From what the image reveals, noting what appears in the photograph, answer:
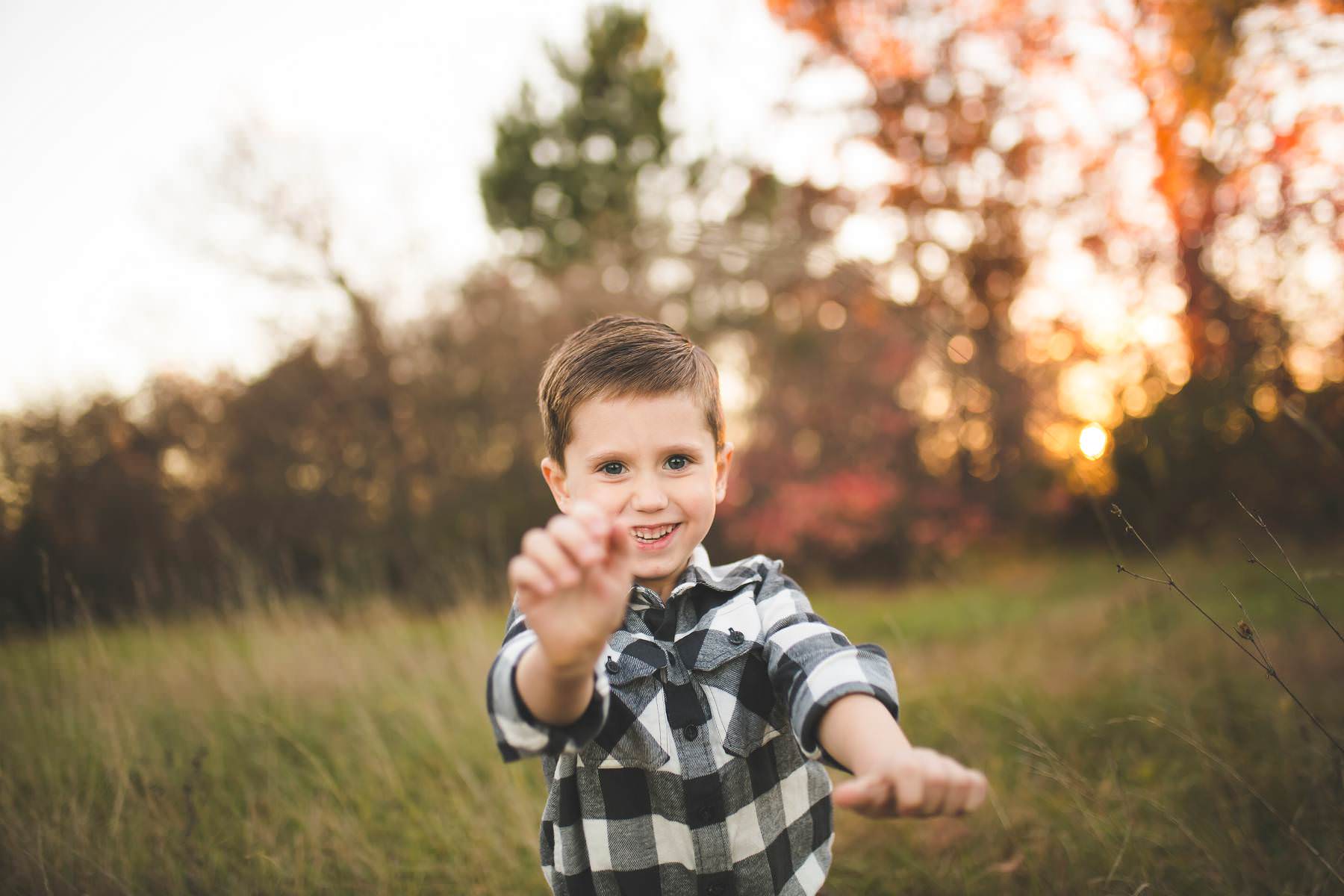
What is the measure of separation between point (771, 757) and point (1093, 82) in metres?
8.79

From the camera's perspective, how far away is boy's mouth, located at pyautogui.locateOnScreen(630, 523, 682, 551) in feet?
4.75

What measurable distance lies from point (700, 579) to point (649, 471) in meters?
0.27

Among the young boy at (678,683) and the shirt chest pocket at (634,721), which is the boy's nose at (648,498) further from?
the shirt chest pocket at (634,721)

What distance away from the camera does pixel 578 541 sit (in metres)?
1.00

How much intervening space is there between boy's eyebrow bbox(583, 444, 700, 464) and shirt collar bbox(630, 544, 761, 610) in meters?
0.23

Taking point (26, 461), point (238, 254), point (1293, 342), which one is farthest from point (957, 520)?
point (238, 254)

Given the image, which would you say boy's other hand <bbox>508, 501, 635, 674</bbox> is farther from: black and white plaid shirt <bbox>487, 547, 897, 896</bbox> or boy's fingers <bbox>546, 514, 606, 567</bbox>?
black and white plaid shirt <bbox>487, 547, 897, 896</bbox>

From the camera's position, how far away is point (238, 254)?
1169 centimetres

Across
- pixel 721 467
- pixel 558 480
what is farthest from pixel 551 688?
pixel 721 467

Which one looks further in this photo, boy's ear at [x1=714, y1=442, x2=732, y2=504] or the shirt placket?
boy's ear at [x1=714, y1=442, x2=732, y2=504]

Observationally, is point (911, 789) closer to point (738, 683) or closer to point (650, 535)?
point (738, 683)

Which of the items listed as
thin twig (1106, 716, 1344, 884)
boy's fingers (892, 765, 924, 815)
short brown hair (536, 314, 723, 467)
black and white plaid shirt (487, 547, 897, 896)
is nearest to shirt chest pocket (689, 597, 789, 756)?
black and white plaid shirt (487, 547, 897, 896)

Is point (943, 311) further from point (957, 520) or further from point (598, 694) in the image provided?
point (598, 694)

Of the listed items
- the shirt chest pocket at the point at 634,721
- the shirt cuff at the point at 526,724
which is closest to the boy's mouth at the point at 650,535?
the shirt chest pocket at the point at 634,721
